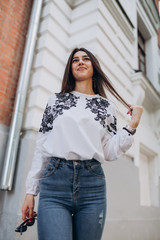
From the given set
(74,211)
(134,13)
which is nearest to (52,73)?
(74,211)

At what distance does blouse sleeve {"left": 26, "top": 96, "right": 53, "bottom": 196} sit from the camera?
1.44 metres

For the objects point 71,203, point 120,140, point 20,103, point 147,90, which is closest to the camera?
point 71,203

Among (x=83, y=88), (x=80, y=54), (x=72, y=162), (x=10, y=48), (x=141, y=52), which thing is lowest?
(x=72, y=162)

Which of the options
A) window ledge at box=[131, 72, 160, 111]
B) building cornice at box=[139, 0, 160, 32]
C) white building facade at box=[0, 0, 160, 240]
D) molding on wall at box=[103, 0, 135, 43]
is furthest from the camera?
building cornice at box=[139, 0, 160, 32]

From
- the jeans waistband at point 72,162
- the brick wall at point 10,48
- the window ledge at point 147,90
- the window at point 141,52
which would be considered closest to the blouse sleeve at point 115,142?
the jeans waistband at point 72,162

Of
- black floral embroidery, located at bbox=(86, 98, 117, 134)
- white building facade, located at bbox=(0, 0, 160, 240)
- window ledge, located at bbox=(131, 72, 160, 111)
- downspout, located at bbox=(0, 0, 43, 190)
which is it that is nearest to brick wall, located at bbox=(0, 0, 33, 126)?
downspout, located at bbox=(0, 0, 43, 190)

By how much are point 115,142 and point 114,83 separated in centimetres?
315

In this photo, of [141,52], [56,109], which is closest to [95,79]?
[56,109]

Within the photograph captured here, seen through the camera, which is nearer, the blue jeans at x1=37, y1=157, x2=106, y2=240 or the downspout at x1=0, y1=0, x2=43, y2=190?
the blue jeans at x1=37, y1=157, x2=106, y2=240

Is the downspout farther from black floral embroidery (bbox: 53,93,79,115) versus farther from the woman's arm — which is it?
the woman's arm

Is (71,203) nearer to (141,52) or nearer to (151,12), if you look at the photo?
(141,52)

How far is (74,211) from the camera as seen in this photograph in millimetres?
1306

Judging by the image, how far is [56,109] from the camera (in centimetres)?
160

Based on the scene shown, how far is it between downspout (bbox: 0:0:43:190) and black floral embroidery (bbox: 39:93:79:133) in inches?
56.1
